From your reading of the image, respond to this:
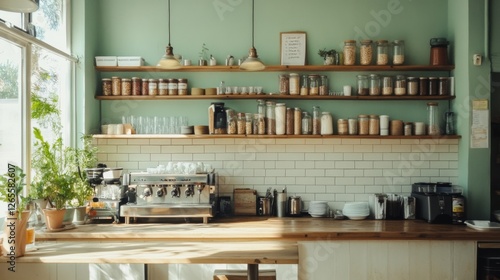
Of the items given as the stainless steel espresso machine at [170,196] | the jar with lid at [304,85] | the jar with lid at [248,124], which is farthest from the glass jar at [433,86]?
the stainless steel espresso machine at [170,196]

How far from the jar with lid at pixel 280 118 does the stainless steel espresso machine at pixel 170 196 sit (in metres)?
0.91

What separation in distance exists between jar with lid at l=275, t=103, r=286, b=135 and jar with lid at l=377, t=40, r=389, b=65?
45.2 inches

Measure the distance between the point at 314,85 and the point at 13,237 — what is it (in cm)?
316

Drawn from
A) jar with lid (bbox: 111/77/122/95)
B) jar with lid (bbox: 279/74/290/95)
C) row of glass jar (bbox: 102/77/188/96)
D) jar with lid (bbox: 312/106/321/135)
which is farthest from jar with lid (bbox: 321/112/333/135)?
jar with lid (bbox: 111/77/122/95)

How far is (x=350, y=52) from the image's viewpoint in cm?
475

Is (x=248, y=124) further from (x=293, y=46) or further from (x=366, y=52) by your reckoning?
(x=366, y=52)

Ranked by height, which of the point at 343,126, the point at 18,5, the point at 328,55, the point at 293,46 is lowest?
the point at 343,126

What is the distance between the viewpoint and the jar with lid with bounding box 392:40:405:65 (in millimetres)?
4742

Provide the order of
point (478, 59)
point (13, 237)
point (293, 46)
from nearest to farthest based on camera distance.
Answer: point (13, 237)
point (478, 59)
point (293, 46)

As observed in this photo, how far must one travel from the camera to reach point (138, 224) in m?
4.39

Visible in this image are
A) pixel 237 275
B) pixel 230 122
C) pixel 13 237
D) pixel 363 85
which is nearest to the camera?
pixel 13 237

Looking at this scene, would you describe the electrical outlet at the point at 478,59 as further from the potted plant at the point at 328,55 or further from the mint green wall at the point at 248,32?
the potted plant at the point at 328,55

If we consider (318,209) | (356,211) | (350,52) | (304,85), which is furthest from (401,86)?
(318,209)

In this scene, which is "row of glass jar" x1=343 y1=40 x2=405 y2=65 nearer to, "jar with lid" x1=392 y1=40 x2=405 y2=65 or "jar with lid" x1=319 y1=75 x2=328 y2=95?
"jar with lid" x1=392 y1=40 x2=405 y2=65
